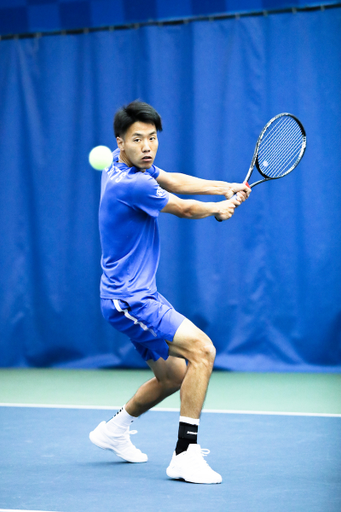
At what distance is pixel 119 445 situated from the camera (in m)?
3.24

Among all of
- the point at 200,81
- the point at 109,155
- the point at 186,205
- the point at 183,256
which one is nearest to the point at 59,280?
the point at 183,256

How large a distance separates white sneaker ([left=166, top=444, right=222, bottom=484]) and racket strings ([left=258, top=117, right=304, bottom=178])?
1.55 m

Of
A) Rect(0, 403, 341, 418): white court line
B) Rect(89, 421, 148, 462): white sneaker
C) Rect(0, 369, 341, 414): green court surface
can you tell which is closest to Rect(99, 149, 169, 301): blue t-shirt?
Rect(89, 421, 148, 462): white sneaker

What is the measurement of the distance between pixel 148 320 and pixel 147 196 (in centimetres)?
51

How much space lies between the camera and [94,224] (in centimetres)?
604

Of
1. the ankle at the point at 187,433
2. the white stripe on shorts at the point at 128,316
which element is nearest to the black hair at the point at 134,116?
the white stripe on shorts at the point at 128,316

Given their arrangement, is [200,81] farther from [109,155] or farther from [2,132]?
[2,132]

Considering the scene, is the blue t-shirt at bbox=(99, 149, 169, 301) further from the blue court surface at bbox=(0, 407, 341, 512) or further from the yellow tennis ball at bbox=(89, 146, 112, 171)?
the yellow tennis ball at bbox=(89, 146, 112, 171)

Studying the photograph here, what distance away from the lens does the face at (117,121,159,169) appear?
302 centimetres

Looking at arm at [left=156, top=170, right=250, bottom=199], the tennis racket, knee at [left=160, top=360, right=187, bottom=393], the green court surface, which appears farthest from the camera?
the green court surface

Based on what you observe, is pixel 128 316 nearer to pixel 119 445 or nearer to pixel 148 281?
pixel 148 281

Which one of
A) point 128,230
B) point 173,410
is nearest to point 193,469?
point 128,230

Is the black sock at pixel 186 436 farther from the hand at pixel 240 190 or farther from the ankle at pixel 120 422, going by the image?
the hand at pixel 240 190

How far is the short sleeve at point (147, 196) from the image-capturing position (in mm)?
2932
